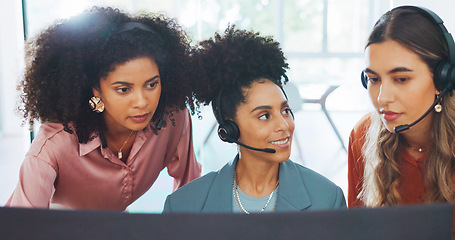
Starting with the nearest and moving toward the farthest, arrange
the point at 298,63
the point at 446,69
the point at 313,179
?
1. the point at 446,69
2. the point at 313,179
3. the point at 298,63

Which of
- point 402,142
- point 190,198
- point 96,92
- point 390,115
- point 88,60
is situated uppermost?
point 88,60

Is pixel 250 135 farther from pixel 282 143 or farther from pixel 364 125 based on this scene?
pixel 364 125

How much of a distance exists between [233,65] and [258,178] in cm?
38

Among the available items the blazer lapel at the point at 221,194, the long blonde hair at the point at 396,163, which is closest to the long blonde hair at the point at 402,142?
the long blonde hair at the point at 396,163

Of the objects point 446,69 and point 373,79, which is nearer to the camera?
point 446,69

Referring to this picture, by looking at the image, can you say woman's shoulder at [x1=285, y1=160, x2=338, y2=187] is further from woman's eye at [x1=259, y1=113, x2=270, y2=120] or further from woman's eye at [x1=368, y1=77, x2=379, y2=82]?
woman's eye at [x1=368, y1=77, x2=379, y2=82]

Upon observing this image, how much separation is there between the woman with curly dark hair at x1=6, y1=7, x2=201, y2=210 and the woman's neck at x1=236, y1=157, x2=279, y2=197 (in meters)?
0.35

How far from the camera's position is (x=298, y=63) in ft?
25.2

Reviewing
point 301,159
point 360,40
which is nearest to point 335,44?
point 360,40

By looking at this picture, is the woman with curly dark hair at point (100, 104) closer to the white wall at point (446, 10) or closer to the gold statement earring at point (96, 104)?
the gold statement earring at point (96, 104)

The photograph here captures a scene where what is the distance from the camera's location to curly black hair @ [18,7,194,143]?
1.50 metres

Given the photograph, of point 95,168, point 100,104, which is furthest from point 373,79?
point 95,168

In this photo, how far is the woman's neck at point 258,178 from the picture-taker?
4.94 feet

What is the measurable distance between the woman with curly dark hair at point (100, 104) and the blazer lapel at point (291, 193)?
46 cm
